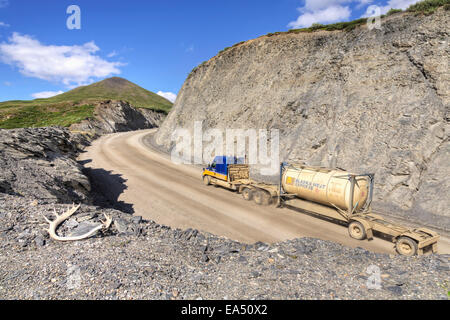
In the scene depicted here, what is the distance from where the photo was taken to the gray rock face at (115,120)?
172 feet

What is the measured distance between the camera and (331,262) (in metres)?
8.66

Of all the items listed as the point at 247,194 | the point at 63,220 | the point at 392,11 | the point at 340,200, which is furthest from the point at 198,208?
the point at 392,11

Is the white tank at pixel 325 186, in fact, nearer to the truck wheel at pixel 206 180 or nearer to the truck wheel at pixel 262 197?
the truck wheel at pixel 262 197

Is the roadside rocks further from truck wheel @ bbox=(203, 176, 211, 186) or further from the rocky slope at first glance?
truck wheel @ bbox=(203, 176, 211, 186)

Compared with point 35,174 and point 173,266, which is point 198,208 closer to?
point 173,266

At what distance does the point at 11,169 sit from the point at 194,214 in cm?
1033

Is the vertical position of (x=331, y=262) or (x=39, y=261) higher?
(x=39, y=261)

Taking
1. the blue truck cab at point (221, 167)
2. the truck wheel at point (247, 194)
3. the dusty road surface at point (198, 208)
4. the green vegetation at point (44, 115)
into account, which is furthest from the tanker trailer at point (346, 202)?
the green vegetation at point (44, 115)

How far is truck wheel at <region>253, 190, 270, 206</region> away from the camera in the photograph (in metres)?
16.5

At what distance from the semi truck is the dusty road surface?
21.2 inches

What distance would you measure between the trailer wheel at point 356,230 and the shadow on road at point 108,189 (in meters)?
12.7
